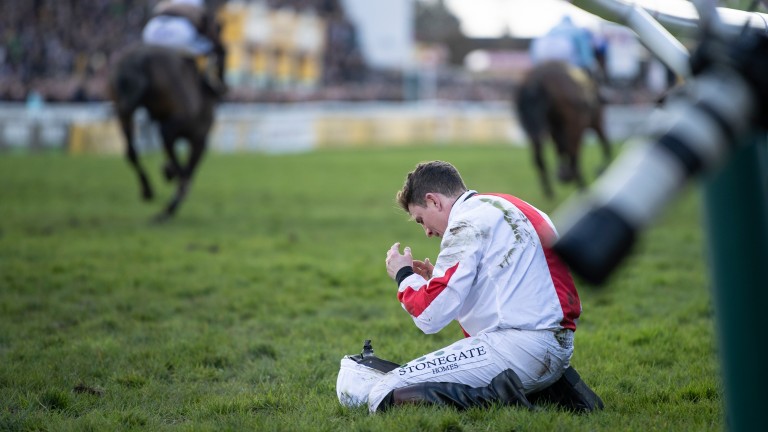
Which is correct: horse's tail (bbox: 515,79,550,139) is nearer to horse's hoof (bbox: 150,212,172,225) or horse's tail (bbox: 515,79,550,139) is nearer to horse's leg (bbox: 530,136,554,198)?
horse's leg (bbox: 530,136,554,198)

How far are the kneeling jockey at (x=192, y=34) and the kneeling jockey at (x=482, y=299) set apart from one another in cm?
809

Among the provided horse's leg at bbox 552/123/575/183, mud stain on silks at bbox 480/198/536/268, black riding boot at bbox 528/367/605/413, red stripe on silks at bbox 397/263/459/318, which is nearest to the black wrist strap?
red stripe on silks at bbox 397/263/459/318

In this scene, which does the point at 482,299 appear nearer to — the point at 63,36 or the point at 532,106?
the point at 532,106

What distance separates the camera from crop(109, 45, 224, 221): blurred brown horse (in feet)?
34.3

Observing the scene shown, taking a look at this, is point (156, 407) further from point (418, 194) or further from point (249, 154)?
point (249, 154)

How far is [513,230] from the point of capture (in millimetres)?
3418

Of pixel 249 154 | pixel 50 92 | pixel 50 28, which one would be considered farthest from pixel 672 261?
pixel 50 28

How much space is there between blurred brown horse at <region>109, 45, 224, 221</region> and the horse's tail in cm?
419

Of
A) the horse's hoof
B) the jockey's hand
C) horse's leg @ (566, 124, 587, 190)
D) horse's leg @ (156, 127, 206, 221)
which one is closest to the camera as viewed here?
the jockey's hand

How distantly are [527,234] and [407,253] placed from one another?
0.47 m

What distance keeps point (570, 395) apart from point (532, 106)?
9.03m

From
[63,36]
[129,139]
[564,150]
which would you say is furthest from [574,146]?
[63,36]

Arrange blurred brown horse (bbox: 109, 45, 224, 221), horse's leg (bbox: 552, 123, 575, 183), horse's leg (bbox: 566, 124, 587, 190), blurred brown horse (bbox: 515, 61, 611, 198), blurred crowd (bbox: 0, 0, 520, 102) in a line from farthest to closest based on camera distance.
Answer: blurred crowd (bbox: 0, 0, 520, 102) < horse's leg (bbox: 552, 123, 575, 183) < horse's leg (bbox: 566, 124, 587, 190) < blurred brown horse (bbox: 515, 61, 611, 198) < blurred brown horse (bbox: 109, 45, 224, 221)

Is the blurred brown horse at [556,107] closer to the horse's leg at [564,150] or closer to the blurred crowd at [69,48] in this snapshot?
the horse's leg at [564,150]
